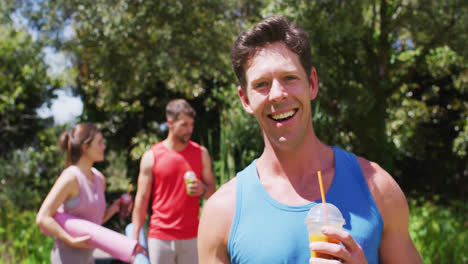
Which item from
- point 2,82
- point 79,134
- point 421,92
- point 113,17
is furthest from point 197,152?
point 2,82

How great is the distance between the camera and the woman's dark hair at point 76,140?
3270 mm

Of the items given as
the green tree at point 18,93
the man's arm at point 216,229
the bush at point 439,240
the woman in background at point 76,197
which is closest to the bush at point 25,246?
the woman in background at point 76,197

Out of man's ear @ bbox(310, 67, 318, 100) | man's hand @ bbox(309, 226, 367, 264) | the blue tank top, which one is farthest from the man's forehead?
man's hand @ bbox(309, 226, 367, 264)

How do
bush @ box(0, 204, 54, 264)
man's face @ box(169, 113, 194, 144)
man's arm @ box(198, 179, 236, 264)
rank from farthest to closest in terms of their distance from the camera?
bush @ box(0, 204, 54, 264) < man's face @ box(169, 113, 194, 144) < man's arm @ box(198, 179, 236, 264)

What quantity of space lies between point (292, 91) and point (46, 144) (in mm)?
10634

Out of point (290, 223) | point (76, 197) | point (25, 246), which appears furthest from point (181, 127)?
point (25, 246)

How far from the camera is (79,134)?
11.0 ft

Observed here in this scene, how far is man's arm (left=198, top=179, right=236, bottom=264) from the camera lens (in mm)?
1485

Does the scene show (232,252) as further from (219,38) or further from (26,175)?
(26,175)

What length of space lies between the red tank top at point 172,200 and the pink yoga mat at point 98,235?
0.68m

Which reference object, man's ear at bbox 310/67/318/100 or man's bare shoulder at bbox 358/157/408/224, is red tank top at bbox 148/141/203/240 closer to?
man's ear at bbox 310/67/318/100

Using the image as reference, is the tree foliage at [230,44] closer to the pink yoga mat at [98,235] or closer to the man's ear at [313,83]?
the pink yoga mat at [98,235]

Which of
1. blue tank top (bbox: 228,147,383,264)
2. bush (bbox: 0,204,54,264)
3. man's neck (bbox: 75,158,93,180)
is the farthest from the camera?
bush (bbox: 0,204,54,264)

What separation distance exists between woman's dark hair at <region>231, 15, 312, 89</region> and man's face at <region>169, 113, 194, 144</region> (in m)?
2.39
